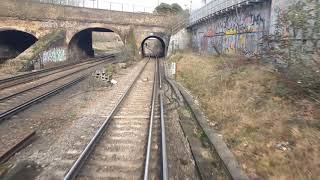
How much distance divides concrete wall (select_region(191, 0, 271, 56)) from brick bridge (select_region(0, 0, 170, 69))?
8955mm

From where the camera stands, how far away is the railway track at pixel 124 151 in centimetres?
586

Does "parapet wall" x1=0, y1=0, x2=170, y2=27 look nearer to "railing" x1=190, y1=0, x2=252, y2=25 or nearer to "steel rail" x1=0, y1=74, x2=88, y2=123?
"railing" x1=190, y1=0, x2=252, y2=25

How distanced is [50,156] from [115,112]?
12.5ft

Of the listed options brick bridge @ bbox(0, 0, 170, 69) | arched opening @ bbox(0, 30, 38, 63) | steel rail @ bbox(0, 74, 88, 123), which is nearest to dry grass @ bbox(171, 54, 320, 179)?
steel rail @ bbox(0, 74, 88, 123)

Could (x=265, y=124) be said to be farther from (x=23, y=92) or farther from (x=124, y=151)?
(x=23, y=92)

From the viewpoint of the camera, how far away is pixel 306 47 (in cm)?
905

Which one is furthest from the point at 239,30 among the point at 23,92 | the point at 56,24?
the point at 56,24

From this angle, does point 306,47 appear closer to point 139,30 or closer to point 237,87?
point 237,87

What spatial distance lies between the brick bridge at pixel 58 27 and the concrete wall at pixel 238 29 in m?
8.95

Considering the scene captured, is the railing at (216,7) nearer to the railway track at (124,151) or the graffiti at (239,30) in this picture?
the graffiti at (239,30)

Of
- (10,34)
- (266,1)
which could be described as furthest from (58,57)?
(266,1)

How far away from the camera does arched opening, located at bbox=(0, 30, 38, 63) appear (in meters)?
31.8

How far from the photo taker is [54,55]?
93.5 ft

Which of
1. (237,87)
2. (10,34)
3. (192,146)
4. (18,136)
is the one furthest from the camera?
(10,34)
